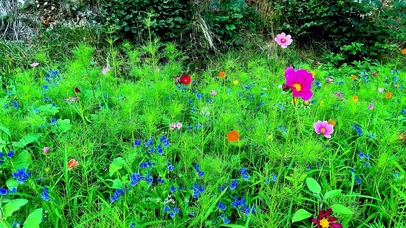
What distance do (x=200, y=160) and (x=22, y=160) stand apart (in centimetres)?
87

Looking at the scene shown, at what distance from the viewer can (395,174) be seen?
1.48 meters

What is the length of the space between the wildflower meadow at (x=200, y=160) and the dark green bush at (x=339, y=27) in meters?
1.70

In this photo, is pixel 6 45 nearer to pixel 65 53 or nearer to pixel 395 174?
pixel 65 53

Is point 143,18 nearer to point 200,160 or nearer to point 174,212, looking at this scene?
point 200,160

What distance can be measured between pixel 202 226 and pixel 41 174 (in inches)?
31.2

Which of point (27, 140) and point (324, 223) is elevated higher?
point (27, 140)

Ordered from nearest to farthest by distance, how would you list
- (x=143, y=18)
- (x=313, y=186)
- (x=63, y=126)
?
(x=313, y=186), (x=63, y=126), (x=143, y=18)

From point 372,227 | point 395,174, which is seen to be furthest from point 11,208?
point 395,174

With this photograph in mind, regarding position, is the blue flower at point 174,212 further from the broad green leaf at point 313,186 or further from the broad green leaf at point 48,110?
the broad green leaf at point 48,110

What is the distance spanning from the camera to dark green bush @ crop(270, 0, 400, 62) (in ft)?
12.7

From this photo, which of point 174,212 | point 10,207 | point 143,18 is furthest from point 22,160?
point 143,18

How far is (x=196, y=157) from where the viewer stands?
164 centimetres

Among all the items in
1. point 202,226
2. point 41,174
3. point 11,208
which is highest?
point 11,208

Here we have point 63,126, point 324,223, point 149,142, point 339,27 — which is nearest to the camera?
point 324,223
